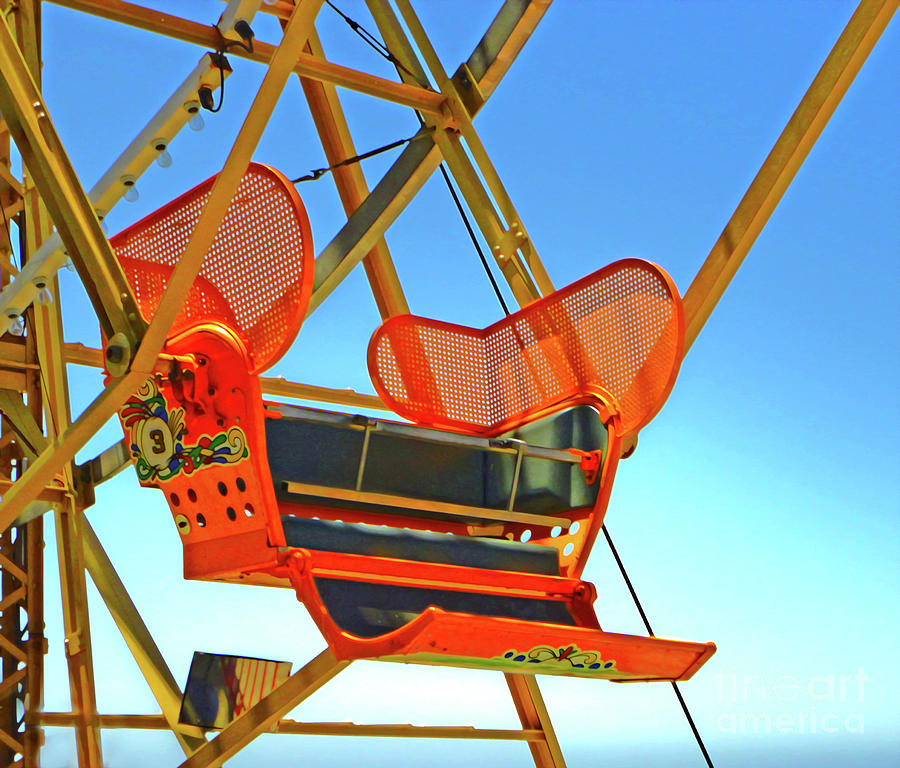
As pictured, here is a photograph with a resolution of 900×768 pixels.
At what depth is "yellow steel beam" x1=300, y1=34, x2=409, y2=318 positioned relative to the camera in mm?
10117

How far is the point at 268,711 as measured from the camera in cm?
688

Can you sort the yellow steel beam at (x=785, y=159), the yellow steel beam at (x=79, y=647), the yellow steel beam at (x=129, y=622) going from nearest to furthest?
the yellow steel beam at (x=785, y=159)
the yellow steel beam at (x=79, y=647)
the yellow steel beam at (x=129, y=622)

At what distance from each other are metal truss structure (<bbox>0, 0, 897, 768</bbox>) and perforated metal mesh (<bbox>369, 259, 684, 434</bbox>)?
0.29 meters

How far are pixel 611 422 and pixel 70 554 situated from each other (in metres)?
3.37

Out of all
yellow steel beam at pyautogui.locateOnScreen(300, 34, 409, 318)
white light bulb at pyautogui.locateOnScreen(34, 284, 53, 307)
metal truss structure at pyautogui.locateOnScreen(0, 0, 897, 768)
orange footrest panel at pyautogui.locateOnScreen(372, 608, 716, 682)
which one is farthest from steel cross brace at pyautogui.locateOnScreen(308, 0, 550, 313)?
orange footrest panel at pyautogui.locateOnScreen(372, 608, 716, 682)

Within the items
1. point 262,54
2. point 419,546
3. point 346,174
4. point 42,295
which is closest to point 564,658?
point 419,546

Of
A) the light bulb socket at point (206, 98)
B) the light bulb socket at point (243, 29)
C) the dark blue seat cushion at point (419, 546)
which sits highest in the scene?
the light bulb socket at point (243, 29)

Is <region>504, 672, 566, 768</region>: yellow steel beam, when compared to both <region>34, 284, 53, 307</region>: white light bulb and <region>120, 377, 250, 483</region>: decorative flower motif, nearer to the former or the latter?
<region>120, 377, 250, 483</region>: decorative flower motif

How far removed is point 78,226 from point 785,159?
3635 mm

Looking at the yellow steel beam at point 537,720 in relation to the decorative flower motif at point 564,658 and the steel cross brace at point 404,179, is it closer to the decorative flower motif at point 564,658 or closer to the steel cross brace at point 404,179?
the steel cross brace at point 404,179

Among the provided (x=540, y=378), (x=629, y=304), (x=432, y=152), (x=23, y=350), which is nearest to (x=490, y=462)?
(x=540, y=378)

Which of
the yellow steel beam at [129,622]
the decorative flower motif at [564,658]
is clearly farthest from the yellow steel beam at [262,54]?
the decorative flower motif at [564,658]

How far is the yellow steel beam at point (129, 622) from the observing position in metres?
8.36

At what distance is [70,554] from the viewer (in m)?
8.36
